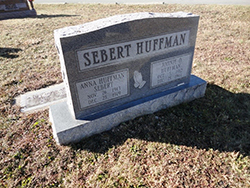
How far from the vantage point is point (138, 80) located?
3.74 meters

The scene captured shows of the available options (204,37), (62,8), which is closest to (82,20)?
(62,8)

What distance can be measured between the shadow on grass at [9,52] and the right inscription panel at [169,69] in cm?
563

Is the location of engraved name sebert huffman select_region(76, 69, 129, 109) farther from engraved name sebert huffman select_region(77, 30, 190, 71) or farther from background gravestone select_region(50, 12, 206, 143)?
engraved name sebert huffman select_region(77, 30, 190, 71)

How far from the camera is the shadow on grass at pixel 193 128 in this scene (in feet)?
11.2

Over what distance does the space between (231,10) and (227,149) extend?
10946 millimetres

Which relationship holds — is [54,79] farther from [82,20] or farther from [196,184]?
[82,20]

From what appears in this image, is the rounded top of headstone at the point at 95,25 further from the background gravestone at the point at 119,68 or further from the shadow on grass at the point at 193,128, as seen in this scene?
the shadow on grass at the point at 193,128

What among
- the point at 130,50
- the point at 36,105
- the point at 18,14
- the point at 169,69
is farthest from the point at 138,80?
the point at 18,14

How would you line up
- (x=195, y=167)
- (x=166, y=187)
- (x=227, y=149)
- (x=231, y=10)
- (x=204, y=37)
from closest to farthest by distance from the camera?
1. (x=166, y=187)
2. (x=195, y=167)
3. (x=227, y=149)
4. (x=204, y=37)
5. (x=231, y=10)

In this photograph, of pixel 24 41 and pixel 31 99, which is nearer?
pixel 31 99

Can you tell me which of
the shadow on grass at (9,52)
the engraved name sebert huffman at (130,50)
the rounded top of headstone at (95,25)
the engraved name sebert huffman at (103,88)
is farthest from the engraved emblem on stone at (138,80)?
the shadow on grass at (9,52)

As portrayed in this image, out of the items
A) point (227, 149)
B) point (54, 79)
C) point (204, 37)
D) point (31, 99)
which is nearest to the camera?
point (227, 149)

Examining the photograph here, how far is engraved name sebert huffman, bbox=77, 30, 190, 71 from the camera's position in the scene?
3.08 meters

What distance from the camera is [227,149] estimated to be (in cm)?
329
